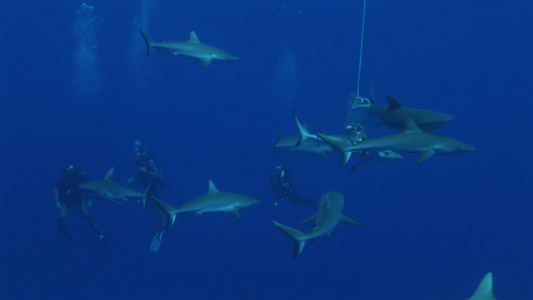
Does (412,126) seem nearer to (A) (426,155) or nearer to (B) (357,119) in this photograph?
(A) (426,155)

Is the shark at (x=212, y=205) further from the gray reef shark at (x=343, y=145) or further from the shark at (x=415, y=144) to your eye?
the shark at (x=415, y=144)

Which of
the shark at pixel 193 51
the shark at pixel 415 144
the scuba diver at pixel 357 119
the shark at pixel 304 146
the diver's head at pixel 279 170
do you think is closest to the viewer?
the shark at pixel 415 144

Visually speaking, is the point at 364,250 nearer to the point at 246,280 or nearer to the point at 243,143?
the point at 246,280

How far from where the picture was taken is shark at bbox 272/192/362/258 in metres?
4.89

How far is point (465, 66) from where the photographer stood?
3925cm

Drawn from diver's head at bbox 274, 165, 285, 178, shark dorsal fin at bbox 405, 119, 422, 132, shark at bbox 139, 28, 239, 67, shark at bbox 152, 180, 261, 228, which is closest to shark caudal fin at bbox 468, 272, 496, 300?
shark dorsal fin at bbox 405, 119, 422, 132

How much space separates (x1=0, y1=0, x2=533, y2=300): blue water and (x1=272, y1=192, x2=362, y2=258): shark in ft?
49.1

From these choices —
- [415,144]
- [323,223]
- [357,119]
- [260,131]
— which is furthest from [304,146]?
[260,131]

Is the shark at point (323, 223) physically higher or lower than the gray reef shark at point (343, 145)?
lower

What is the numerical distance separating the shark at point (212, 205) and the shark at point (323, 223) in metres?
1.85

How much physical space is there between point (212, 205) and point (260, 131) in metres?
27.0

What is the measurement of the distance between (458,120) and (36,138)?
31.0m

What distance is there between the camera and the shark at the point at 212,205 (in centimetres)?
695

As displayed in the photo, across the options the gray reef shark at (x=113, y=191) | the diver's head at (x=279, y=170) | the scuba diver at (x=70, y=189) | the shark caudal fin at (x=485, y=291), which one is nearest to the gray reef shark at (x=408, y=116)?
the shark caudal fin at (x=485, y=291)
